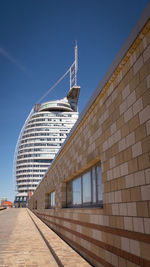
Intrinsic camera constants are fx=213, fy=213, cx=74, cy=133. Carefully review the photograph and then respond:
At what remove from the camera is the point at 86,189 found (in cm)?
717

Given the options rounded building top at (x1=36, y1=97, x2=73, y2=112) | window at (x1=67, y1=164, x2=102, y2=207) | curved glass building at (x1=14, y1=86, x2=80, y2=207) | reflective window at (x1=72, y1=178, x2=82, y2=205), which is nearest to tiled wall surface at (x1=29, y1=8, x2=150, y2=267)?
window at (x1=67, y1=164, x2=102, y2=207)

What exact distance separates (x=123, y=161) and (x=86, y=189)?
136 inches

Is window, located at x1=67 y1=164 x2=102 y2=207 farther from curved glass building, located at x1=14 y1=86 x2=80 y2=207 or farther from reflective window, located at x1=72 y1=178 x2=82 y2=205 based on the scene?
curved glass building, located at x1=14 y1=86 x2=80 y2=207

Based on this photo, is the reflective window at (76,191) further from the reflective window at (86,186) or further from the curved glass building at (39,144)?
the curved glass building at (39,144)

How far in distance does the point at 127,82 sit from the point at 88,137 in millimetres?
2579

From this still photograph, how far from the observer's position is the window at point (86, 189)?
5981 millimetres

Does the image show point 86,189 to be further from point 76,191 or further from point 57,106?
point 57,106

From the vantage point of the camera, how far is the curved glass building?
93.1 m

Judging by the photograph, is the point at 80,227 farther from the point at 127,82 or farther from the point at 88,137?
the point at 127,82

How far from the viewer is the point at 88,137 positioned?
20.9 feet

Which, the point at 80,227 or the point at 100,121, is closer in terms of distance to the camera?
the point at 100,121

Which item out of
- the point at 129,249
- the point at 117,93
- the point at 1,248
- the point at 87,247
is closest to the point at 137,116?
the point at 117,93

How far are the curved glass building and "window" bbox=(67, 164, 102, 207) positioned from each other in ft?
269

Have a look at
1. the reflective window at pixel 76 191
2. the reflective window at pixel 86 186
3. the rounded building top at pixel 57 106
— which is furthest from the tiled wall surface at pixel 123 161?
the rounded building top at pixel 57 106
